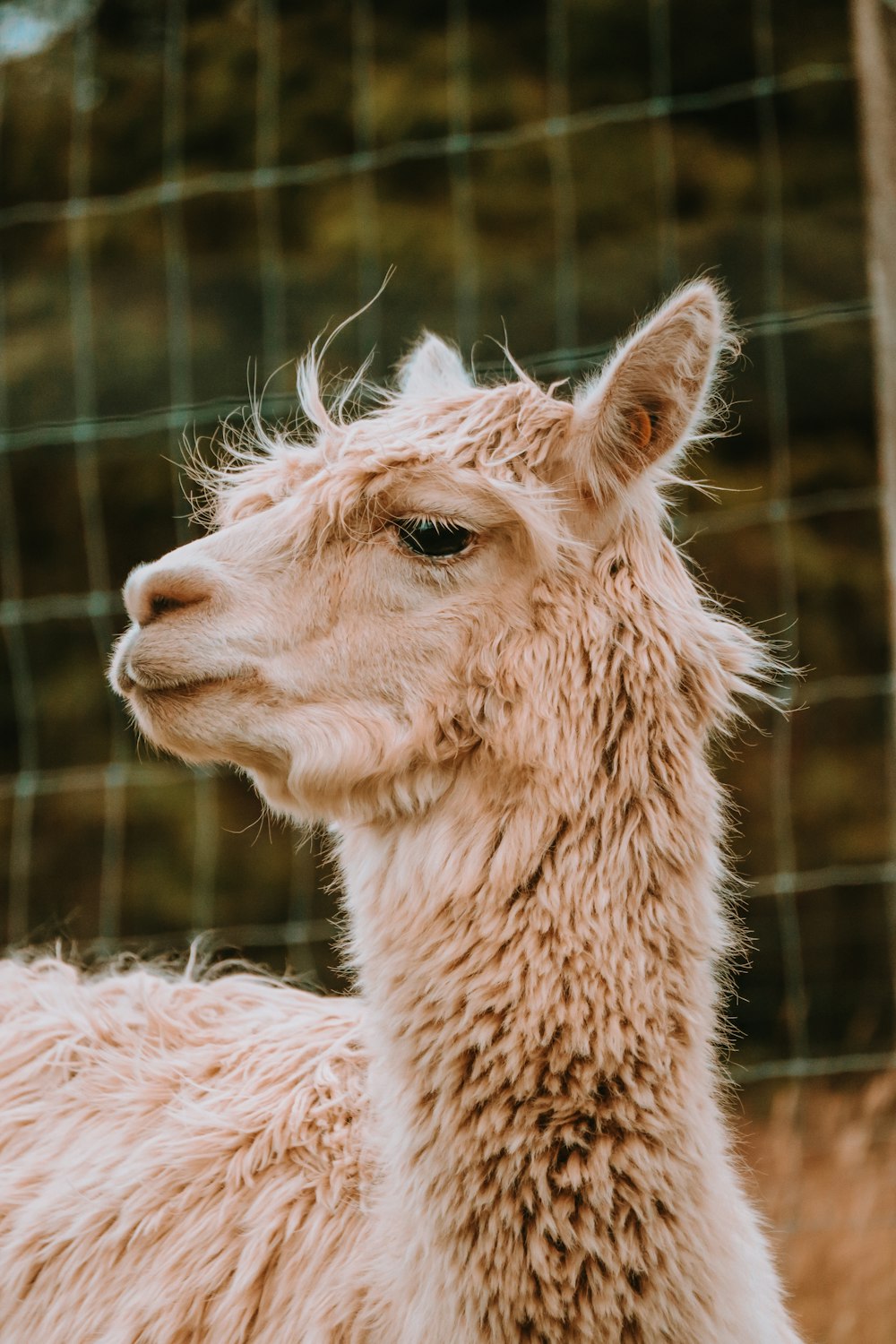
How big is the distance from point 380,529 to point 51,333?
4.30 meters

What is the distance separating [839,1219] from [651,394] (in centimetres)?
215

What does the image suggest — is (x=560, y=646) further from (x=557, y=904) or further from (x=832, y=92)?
(x=832, y=92)

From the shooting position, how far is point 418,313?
17.4 feet

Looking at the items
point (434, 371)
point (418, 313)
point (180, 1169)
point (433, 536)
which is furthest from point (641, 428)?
point (418, 313)

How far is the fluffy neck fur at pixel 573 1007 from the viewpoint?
1639 mm

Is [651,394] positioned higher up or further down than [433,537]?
higher up

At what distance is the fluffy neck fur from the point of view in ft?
5.38

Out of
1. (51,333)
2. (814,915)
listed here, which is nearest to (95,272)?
(51,333)

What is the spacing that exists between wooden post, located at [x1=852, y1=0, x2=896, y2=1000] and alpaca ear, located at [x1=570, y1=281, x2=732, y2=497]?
3.58 feet

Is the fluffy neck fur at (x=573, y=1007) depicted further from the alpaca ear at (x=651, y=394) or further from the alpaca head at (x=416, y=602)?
the alpaca ear at (x=651, y=394)

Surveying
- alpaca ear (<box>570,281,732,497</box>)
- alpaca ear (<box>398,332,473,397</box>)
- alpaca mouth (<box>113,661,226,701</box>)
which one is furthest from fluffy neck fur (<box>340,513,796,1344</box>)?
alpaca ear (<box>398,332,473,397</box>)

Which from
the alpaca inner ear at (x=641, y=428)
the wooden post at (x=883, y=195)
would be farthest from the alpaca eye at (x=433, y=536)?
the wooden post at (x=883, y=195)

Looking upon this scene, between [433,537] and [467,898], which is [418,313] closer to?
[433,537]

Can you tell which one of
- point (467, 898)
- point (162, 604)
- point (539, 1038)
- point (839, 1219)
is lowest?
point (839, 1219)
